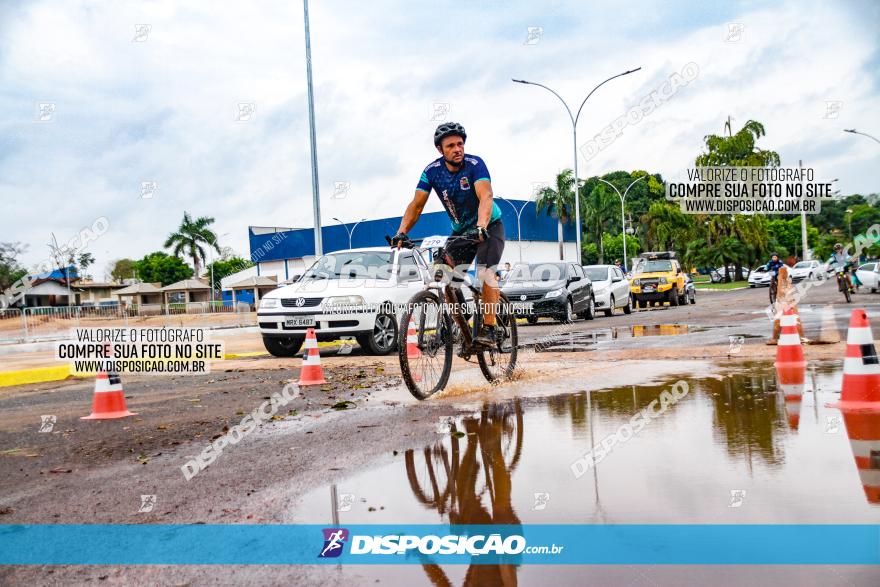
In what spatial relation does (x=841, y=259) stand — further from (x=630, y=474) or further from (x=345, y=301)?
(x=630, y=474)

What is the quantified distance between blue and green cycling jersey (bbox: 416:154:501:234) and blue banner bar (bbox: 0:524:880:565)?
14.6 feet

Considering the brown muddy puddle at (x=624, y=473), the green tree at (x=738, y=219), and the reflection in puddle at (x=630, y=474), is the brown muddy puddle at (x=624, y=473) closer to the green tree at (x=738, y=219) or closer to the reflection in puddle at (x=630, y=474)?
the reflection in puddle at (x=630, y=474)

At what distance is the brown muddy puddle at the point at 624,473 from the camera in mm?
3568

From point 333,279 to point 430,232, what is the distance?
5302 cm

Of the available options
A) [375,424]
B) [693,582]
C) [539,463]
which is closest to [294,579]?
[693,582]

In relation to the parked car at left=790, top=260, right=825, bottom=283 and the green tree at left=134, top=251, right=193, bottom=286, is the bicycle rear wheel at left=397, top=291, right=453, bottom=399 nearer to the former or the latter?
the parked car at left=790, top=260, right=825, bottom=283

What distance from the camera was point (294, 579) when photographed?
296 cm

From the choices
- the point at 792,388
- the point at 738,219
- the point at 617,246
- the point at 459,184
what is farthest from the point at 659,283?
the point at 617,246

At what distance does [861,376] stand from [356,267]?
907cm

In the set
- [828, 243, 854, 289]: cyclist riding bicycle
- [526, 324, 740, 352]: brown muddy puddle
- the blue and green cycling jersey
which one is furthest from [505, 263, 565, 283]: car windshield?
the blue and green cycling jersey

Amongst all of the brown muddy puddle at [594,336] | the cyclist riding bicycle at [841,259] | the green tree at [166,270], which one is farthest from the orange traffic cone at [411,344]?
the green tree at [166,270]

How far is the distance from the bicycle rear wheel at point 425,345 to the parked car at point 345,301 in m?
5.10

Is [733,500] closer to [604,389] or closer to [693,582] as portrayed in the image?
[693,582]

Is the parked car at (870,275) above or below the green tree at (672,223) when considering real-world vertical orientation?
below
